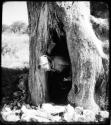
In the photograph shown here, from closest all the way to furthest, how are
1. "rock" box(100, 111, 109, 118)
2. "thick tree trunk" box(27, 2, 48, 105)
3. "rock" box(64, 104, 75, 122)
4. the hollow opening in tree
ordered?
"rock" box(100, 111, 109, 118) < "rock" box(64, 104, 75, 122) < "thick tree trunk" box(27, 2, 48, 105) < the hollow opening in tree

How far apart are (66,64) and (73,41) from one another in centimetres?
35

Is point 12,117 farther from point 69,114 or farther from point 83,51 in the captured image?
point 83,51

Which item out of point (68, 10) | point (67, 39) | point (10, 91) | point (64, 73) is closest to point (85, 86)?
point (64, 73)

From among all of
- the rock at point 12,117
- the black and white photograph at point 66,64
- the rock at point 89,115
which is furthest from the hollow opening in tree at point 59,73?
the rock at point 12,117

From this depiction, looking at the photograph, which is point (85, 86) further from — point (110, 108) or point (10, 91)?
point (10, 91)

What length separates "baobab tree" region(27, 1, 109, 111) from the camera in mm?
2195

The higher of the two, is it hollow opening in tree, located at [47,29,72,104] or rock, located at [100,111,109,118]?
hollow opening in tree, located at [47,29,72,104]

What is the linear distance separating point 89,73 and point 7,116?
1078 millimetres

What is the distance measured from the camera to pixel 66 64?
2.43 meters

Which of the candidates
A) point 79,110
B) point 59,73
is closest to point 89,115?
point 79,110

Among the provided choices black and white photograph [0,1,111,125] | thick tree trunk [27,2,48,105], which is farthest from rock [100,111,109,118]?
thick tree trunk [27,2,48,105]

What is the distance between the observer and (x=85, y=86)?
7.39ft

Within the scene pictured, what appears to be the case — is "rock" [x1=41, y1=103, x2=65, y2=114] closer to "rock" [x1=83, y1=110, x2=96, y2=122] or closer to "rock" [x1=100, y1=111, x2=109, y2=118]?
"rock" [x1=83, y1=110, x2=96, y2=122]

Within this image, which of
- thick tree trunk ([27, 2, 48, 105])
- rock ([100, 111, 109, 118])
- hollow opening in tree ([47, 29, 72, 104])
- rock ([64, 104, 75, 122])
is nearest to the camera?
rock ([100, 111, 109, 118])
